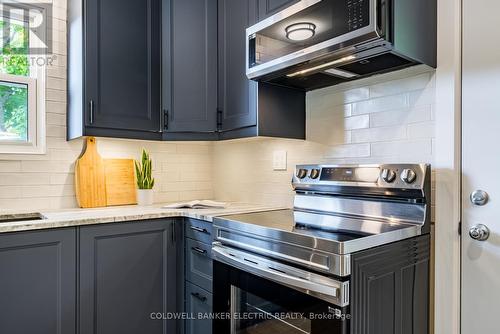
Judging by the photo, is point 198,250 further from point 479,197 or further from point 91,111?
point 479,197

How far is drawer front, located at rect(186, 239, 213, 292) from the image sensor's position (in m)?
1.78

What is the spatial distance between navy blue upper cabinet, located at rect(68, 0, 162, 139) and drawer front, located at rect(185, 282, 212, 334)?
982 millimetres

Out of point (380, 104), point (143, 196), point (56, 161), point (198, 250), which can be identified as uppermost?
point (380, 104)

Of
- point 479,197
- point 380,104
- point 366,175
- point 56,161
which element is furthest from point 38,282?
point 479,197

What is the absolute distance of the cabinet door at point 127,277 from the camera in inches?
67.0

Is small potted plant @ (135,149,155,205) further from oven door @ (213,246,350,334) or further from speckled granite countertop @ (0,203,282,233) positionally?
oven door @ (213,246,350,334)

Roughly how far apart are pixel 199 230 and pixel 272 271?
64 centimetres

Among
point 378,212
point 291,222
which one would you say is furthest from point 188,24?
point 378,212

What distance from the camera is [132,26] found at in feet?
7.03

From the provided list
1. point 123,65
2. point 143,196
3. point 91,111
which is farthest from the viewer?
point 143,196

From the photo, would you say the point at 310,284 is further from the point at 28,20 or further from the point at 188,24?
the point at 28,20

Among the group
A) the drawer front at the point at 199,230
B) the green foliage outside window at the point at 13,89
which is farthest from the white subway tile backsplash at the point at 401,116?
the green foliage outside window at the point at 13,89

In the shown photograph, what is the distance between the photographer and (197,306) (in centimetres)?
187

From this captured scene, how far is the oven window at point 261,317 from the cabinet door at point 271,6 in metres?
1.38
